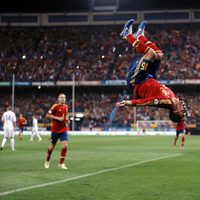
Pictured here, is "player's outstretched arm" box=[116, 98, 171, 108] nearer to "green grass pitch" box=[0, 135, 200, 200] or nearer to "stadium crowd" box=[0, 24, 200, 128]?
"green grass pitch" box=[0, 135, 200, 200]

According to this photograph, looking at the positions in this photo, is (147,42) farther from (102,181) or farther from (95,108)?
(95,108)

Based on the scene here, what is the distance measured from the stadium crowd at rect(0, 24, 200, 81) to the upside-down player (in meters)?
53.3

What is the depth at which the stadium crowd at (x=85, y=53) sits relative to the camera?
66000 mm

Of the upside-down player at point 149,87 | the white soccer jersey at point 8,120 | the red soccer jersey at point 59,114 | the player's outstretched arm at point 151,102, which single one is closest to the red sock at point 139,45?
the upside-down player at point 149,87

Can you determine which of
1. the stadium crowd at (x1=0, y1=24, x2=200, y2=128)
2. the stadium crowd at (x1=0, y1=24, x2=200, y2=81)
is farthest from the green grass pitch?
the stadium crowd at (x1=0, y1=24, x2=200, y2=81)

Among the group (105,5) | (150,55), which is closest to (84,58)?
(105,5)

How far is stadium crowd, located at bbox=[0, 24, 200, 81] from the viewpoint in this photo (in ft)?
217

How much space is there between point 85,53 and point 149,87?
58.8 meters

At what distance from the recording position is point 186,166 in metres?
17.7

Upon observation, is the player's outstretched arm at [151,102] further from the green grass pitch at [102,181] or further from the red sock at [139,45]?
the green grass pitch at [102,181]

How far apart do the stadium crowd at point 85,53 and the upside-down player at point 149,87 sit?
53260mm

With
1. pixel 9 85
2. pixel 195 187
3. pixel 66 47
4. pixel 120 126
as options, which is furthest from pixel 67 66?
pixel 195 187

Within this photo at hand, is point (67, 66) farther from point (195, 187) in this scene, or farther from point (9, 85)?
point (195, 187)

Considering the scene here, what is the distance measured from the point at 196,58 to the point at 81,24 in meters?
18.5
